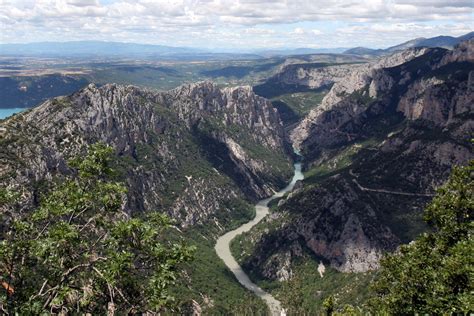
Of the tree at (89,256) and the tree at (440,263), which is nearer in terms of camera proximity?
the tree at (89,256)

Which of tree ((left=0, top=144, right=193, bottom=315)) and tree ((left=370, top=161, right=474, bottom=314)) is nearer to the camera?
tree ((left=0, top=144, right=193, bottom=315))

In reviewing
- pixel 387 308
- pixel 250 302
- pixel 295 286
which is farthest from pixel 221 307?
pixel 387 308

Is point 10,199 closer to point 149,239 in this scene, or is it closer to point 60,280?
point 60,280

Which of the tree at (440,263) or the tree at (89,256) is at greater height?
the tree at (89,256)

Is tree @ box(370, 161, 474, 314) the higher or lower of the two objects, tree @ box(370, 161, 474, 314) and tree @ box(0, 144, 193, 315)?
the lower
